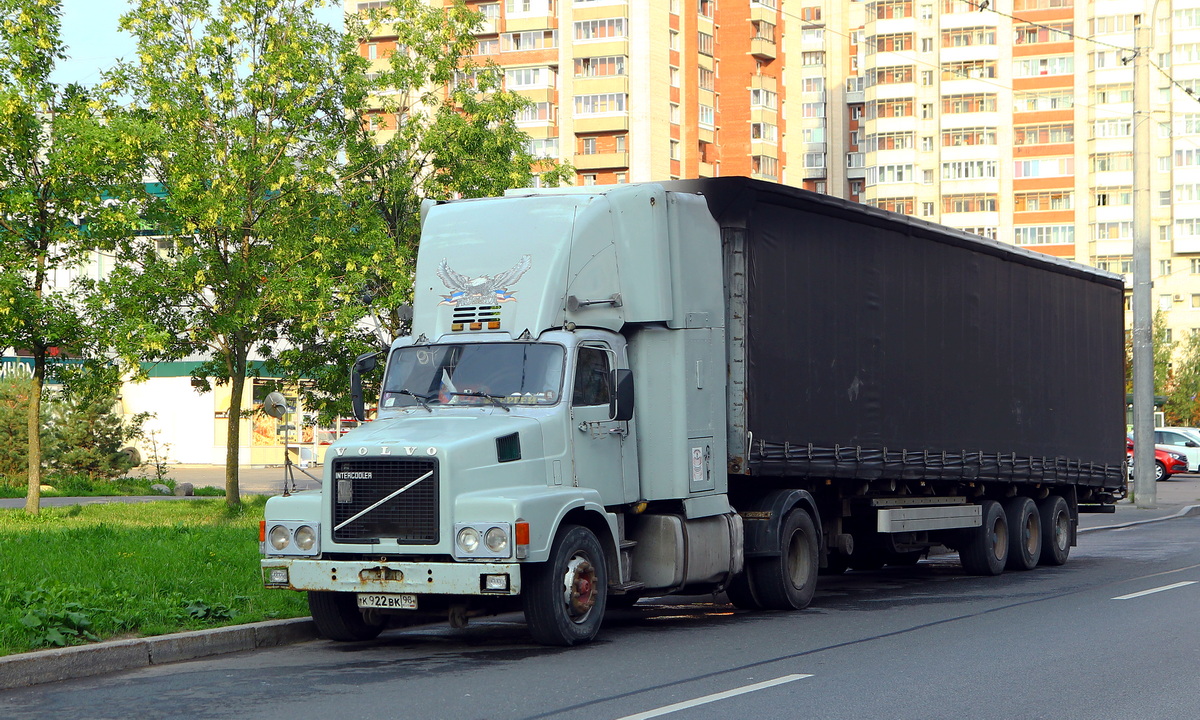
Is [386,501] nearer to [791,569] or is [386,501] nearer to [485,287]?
[485,287]

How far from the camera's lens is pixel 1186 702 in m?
Result: 8.71

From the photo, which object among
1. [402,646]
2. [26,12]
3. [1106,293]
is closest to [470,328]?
[402,646]

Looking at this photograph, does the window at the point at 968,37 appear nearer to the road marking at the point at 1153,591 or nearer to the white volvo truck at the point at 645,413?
Answer: the white volvo truck at the point at 645,413

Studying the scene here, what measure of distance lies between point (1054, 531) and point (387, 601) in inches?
485

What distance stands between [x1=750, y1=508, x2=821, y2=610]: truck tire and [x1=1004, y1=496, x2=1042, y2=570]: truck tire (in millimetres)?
5602

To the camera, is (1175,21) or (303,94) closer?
(303,94)

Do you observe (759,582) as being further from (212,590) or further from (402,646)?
(212,590)

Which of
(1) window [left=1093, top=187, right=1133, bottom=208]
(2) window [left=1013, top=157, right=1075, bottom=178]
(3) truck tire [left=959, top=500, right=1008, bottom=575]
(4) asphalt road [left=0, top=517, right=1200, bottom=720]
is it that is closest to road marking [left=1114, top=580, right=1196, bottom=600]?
(4) asphalt road [left=0, top=517, right=1200, bottom=720]

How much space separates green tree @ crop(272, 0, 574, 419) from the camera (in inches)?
1063

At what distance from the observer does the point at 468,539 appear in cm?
1073

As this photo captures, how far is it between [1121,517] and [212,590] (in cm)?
2342

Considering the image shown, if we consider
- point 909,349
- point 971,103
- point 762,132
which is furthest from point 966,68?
point 909,349

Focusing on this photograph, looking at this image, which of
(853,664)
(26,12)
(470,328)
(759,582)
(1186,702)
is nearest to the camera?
(1186,702)

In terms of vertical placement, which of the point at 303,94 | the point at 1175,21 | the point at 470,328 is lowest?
the point at 470,328
